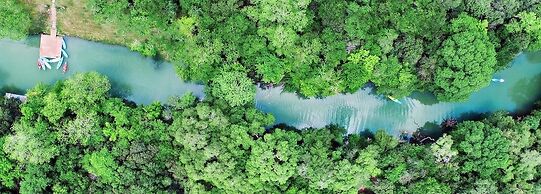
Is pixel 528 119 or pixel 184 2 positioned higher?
pixel 184 2

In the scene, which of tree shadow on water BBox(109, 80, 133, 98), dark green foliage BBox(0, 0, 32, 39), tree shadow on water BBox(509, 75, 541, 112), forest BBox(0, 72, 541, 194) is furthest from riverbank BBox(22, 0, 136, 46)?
tree shadow on water BBox(509, 75, 541, 112)

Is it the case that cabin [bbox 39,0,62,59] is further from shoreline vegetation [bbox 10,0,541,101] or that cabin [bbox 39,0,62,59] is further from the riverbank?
shoreline vegetation [bbox 10,0,541,101]

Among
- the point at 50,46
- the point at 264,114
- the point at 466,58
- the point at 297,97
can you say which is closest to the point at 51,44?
the point at 50,46

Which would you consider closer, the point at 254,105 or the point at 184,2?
the point at 184,2

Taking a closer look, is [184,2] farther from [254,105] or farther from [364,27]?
[364,27]

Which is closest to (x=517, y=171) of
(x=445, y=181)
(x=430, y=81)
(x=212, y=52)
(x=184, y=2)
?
(x=445, y=181)
